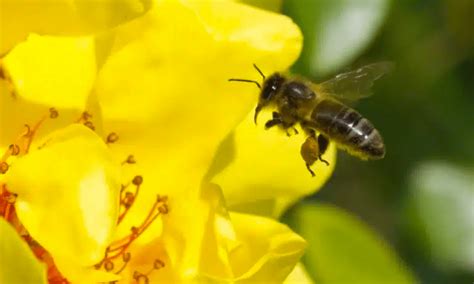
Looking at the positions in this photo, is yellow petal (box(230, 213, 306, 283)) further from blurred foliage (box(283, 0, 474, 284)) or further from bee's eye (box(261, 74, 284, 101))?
blurred foliage (box(283, 0, 474, 284))

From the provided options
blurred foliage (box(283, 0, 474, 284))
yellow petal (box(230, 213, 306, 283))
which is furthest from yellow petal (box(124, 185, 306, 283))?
blurred foliage (box(283, 0, 474, 284))

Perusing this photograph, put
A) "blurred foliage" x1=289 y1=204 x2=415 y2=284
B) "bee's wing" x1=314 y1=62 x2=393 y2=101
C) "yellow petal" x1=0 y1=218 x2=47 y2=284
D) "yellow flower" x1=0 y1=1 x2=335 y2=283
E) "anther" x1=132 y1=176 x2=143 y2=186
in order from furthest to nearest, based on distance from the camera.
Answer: "blurred foliage" x1=289 y1=204 x2=415 y2=284 < "bee's wing" x1=314 y1=62 x2=393 y2=101 < "anther" x1=132 y1=176 x2=143 y2=186 < "yellow flower" x1=0 y1=1 x2=335 y2=283 < "yellow petal" x1=0 y1=218 x2=47 y2=284

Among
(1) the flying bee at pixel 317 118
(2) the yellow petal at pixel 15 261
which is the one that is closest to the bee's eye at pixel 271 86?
(1) the flying bee at pixel 317 118

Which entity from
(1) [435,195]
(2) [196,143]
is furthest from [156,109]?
(1) [435,195]

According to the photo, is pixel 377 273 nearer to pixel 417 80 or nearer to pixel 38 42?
pixel 417 80

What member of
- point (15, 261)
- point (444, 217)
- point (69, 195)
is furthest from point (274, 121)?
point (444, 217)

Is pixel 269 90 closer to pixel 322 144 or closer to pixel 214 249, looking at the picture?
pixel 322 144
